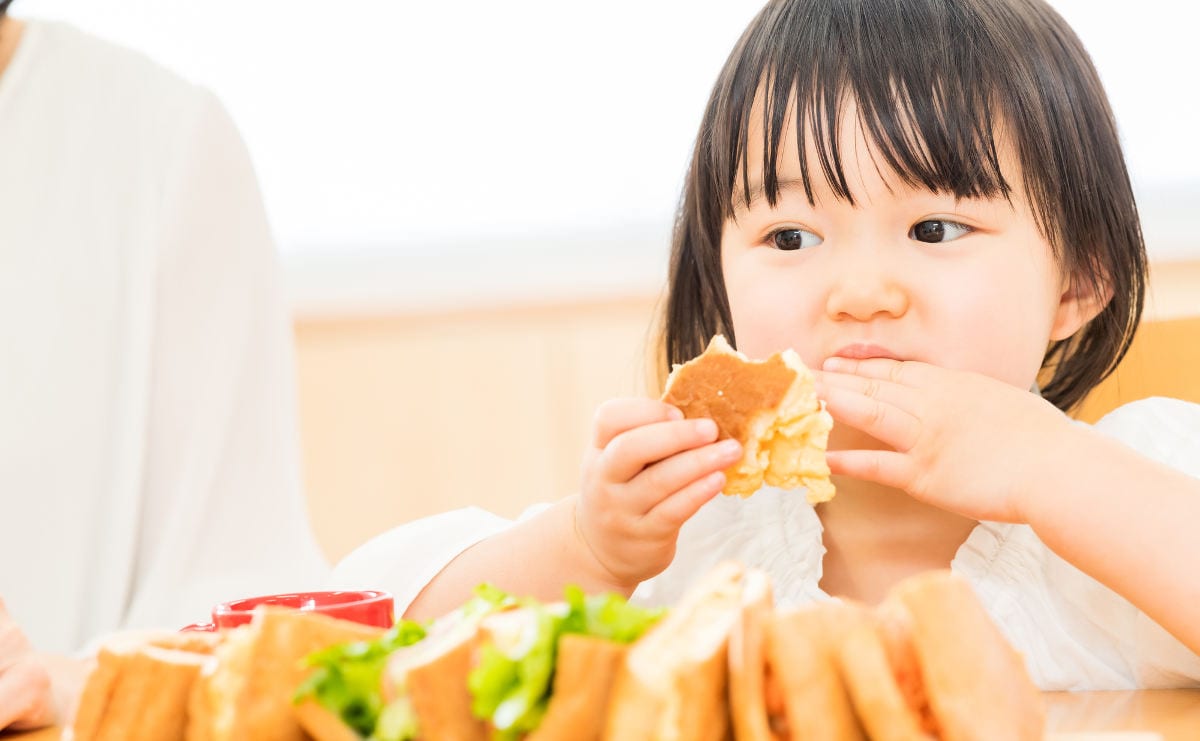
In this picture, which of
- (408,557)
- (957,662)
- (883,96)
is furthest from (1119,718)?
(408,557)

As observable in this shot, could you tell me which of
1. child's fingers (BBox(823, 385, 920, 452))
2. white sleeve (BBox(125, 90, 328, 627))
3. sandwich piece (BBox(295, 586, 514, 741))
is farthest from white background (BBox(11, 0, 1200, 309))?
sandwich piece (BBox(295, 586, 514, 741))

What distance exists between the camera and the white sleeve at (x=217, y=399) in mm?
1668

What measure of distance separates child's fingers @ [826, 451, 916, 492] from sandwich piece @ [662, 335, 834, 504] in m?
0.08

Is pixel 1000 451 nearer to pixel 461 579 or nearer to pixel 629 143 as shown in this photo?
pixel 461 579

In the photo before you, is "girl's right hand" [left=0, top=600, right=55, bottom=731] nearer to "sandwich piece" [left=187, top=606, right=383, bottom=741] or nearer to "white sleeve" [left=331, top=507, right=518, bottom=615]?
"sandwich piece" [left=187, top=606, right=383, bottom=741]

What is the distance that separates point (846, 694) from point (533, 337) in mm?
2382

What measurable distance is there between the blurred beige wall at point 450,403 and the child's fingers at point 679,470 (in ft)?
5.19

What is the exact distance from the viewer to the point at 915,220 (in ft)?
4.17

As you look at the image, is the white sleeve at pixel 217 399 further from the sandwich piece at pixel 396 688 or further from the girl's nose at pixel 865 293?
the sandwich piece at pixel 396 688

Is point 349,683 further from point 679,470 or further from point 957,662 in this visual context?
point 679,470

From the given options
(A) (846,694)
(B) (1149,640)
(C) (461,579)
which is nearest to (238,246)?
(C) (461,579)

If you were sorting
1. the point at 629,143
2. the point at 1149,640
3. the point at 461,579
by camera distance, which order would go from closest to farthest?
the point at 1149,640 < the point at 461,579 < the point at 629,143

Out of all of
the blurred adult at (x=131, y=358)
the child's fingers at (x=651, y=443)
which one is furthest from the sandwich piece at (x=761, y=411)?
the blurred adult at (x=131, y=358)

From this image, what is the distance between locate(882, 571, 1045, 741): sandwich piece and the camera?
0.49m
